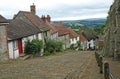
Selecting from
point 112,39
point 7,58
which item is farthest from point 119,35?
point 7,58

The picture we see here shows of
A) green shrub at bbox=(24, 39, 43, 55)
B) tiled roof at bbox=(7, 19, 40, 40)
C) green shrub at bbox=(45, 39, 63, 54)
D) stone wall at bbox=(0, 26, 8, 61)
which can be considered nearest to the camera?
stone wall at bbox=(0, 26, 8, 61)

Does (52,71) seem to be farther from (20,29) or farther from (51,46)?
(51,46)

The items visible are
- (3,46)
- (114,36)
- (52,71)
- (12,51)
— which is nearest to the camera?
(52,71)

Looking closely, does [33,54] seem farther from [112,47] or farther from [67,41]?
[67,41]

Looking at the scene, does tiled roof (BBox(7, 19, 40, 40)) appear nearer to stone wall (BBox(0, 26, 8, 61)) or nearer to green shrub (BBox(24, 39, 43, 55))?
green shrub (BBox(24, 39, 43, 55))

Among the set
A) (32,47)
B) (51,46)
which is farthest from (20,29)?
(51,46)

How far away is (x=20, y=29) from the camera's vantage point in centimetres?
4097

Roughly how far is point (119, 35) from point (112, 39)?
2.41m

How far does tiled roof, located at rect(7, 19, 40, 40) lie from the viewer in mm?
36331

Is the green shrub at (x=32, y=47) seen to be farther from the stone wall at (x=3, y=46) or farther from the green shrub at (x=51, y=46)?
the stone wall at (x=3, y=46)

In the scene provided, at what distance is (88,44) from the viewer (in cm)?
10844

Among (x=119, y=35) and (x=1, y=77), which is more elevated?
(x=119, y=35)

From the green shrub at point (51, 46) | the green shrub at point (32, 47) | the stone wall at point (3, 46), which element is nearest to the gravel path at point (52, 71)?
the stone wall at point (3, 46)

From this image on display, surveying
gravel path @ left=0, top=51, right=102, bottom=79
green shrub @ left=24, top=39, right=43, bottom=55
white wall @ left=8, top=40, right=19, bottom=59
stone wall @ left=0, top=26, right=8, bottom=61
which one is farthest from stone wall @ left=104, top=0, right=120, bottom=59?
green shrub @ left=24, top=39, right=43, bottom=55
